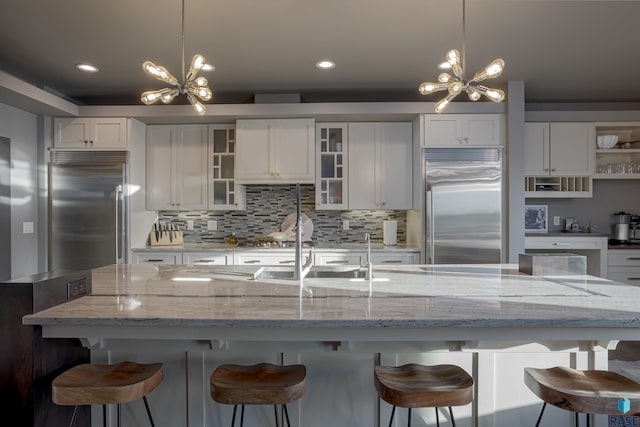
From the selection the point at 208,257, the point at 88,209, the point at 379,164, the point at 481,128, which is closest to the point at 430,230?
the point at 379,164

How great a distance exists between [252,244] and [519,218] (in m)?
2.82

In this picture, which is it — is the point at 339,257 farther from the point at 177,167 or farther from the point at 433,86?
the point at 433,86

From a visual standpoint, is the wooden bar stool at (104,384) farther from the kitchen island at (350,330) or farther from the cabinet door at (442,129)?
the cabinet door at (442,129)

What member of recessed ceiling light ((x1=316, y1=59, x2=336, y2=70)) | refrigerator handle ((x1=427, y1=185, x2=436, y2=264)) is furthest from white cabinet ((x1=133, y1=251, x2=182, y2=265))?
refrigerator handle ((x1=427, y1=185, x2=436, y2=264))

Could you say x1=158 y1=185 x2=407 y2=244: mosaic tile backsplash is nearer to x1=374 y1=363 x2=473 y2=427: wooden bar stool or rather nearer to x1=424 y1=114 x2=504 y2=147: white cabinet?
x1=424 y1=114 x2=504 y2=147: white cabinet

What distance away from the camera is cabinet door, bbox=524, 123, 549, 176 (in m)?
4.64

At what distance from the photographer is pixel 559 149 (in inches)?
183

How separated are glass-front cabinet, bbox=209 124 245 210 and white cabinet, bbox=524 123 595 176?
3291 mm

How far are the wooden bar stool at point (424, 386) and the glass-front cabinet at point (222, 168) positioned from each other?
10.7ft

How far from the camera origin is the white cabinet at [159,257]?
4.29m

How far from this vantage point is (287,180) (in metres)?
4.45

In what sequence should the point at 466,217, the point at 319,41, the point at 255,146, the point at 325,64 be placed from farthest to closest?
the point at 255,146
the point at 466,217
the point at 325,64
the point at 319,41

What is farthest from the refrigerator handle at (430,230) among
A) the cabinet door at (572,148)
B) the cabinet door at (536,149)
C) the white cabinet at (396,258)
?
the cabinet door at (572,148)

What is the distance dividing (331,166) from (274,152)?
64 centimetres
